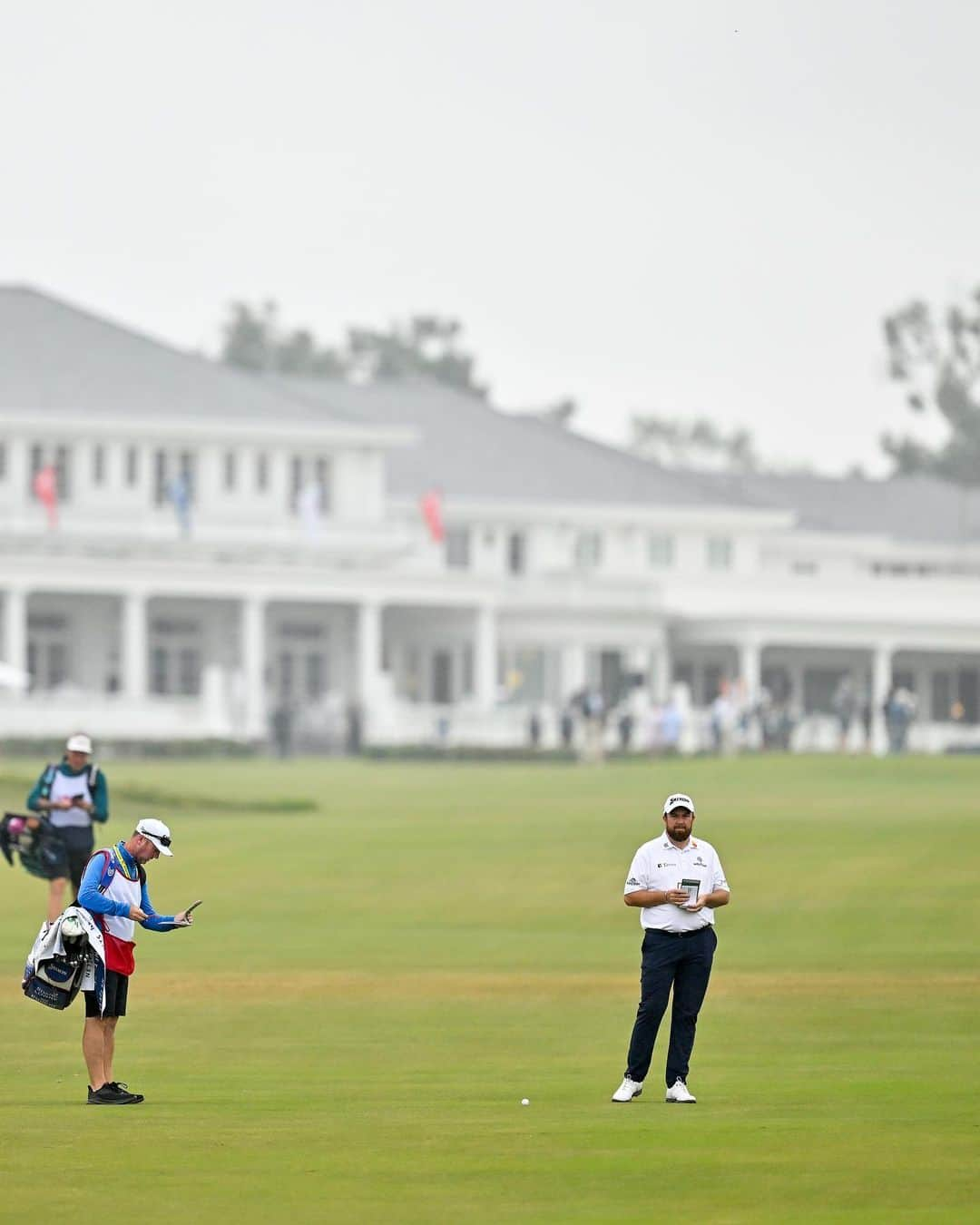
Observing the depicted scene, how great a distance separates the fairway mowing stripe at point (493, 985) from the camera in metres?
21.7

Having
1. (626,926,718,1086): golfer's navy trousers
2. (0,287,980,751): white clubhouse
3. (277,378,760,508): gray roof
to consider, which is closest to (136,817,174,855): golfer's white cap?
(626,926,718,1086): golfer's navy trousers

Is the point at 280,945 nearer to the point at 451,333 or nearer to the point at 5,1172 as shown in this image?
the point at 5,1172

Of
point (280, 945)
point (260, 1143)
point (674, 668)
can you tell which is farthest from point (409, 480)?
point (260, 1143)

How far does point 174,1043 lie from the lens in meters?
18.8

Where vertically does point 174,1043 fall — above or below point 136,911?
below

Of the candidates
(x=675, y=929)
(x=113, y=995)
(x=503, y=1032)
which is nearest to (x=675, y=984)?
(x=675, y=929)

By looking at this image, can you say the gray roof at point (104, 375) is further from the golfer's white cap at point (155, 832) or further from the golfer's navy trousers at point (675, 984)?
the golfer's navy trousers at point (675, 984)

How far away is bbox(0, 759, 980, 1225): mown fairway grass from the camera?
487 inches

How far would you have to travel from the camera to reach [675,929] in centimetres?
1470

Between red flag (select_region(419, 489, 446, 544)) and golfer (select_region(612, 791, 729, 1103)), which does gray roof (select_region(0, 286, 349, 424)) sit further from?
golfer (select_region(612, 791, 729, 1103))

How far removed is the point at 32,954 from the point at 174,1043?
4343mm

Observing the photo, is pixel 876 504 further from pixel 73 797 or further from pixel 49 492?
pixel 73 797

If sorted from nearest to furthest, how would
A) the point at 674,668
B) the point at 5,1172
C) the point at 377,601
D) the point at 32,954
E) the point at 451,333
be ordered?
1. the point at 5,1172
2. the point at 32,954
3. the point at 377,601
4. the point at 674,668
5. the point at 451,333

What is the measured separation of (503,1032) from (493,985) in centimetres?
291
